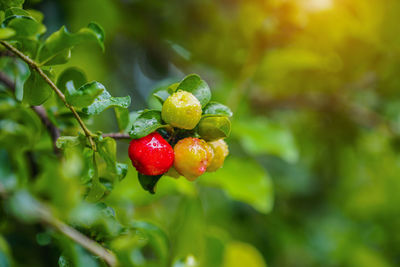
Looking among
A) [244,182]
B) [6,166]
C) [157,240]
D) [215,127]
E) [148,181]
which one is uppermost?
[215,127]

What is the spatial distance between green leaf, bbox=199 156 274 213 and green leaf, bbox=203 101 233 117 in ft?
2.28

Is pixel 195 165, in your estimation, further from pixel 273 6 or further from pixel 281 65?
pixel 281 65

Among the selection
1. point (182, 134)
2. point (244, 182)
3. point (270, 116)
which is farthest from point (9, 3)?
point (270, 116)

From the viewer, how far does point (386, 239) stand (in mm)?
2312

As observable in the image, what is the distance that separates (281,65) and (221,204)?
97 centimetres

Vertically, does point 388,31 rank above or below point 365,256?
above

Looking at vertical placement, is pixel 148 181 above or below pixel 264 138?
above

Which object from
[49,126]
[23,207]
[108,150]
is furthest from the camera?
[49,126]

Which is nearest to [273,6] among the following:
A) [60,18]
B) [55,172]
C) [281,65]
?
[281,65]

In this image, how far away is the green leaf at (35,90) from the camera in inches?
26.2

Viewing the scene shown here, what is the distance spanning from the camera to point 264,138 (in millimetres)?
1601

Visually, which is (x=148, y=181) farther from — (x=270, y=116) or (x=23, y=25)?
(x=270, y=116)

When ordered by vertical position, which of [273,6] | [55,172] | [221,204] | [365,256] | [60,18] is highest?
[55,172]

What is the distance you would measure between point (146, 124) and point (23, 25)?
0.79 ft
